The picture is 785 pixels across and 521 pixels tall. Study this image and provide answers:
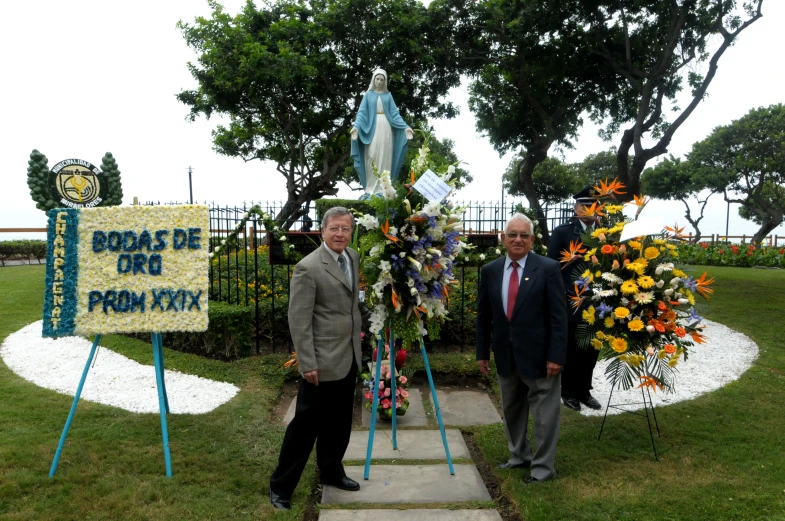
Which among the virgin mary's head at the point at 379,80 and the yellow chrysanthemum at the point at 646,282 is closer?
the yellow chrysanthemum at the point at 646,282

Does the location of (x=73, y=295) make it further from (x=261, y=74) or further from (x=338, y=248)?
(x=261, y=74)

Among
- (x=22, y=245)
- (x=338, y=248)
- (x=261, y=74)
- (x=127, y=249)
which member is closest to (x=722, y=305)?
(x=338, y=248)

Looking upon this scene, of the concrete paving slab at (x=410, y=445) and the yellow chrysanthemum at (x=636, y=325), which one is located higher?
the yellow chrysanthemum at (x=636, y=325)

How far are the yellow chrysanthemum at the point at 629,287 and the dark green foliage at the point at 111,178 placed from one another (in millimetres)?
4141

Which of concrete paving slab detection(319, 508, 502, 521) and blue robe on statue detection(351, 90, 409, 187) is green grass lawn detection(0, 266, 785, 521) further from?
blue robe on statue detection(351, 90, 409, 187)

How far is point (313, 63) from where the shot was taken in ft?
50.8

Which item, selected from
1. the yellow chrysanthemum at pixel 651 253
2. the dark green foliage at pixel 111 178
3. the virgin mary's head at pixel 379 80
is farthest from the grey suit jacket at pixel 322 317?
the virgin mary's head at pixel 379 80

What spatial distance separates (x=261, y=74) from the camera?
48.4 ft

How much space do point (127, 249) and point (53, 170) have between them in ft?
4.19

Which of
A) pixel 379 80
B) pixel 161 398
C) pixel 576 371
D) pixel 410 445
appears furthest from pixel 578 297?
pixel 379 80

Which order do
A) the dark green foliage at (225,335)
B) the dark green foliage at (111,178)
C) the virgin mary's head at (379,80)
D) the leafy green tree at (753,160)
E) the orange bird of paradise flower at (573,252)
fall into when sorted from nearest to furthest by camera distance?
the orange bird of paradise flower at (573,252), the dark green foliage at (111,178), the dark green foliage at (225,335), the virgin mary's head at (379,80), the leafy green tree at (753,160)

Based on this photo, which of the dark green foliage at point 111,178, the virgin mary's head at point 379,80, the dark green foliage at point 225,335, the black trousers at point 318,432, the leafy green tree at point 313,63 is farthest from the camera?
the leafy green tree at point 313,63

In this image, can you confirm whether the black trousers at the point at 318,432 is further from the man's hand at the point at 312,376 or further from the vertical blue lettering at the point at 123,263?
the vertical blue lettering at the point at 123,263

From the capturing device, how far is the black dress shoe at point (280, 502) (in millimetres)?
3182
